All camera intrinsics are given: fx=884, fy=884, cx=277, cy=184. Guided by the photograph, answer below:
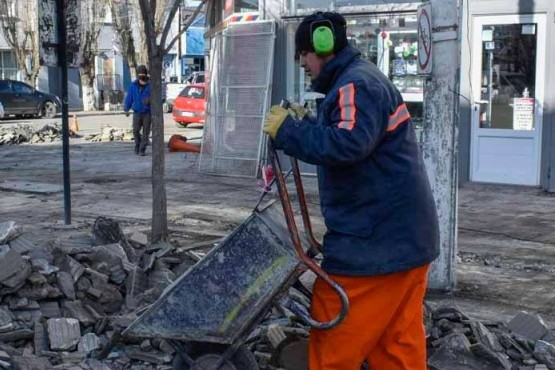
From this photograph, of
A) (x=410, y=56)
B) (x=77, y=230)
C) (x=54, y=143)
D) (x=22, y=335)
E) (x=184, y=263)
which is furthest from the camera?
(x=54, y=143)

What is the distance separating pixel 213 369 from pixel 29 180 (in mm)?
10929

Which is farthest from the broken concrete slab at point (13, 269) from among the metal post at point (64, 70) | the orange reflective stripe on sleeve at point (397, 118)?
the metal post at point (64, 70)

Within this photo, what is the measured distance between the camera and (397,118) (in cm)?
→ 363

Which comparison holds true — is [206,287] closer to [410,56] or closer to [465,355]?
[465,355]

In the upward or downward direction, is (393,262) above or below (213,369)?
above

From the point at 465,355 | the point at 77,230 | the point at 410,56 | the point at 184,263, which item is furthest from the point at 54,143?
the point at 465,355

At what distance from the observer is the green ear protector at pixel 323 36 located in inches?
143

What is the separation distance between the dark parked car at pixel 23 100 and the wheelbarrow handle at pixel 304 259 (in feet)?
101

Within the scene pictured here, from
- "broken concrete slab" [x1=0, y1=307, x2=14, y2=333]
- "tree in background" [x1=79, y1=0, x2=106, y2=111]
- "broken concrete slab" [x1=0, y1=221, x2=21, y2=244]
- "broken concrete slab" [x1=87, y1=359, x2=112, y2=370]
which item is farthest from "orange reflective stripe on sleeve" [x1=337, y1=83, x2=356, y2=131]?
"tree in background" [x1=79, y1=0, x2=106, y2=111]

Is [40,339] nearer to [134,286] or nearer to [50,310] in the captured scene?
[50,310]

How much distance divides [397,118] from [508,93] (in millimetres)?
9558

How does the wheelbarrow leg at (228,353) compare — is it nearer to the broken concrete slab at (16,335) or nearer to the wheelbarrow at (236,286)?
the wheelbarrow at (236,286)

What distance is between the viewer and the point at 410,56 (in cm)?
1373

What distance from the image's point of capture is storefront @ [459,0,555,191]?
1233 cm
